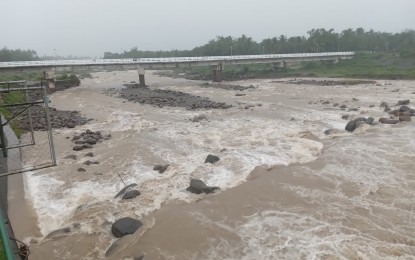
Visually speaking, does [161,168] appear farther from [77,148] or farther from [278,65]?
[278,65]

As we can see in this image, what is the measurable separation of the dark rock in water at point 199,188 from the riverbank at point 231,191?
214 millimetres

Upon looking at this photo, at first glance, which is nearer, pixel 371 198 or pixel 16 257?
pixel 16 257

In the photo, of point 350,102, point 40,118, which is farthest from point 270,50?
point 40,118

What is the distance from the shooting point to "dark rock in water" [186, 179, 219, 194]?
10.8 meters

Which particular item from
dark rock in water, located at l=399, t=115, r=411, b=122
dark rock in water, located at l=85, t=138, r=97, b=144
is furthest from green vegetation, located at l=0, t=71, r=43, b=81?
dark rock in water, located at l=399, t=115, r=411, b=122

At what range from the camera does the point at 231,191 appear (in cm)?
1092

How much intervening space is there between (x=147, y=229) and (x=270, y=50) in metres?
84.5

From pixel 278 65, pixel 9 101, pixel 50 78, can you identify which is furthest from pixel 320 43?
pixel 9 101

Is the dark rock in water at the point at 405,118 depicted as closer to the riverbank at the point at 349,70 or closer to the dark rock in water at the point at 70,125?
the dark rock in water at the point at 70,125

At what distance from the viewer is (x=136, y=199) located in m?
10.4

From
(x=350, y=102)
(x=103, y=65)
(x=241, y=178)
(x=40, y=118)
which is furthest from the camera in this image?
(x=103, y=65)

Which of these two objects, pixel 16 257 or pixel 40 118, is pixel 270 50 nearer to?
pixel 40 118

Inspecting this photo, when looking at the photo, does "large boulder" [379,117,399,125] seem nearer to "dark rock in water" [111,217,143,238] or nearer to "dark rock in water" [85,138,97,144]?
"dark rock in water" [85,138,97,144]

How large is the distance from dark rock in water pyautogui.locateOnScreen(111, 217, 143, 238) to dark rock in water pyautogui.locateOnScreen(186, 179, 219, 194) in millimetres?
2417
